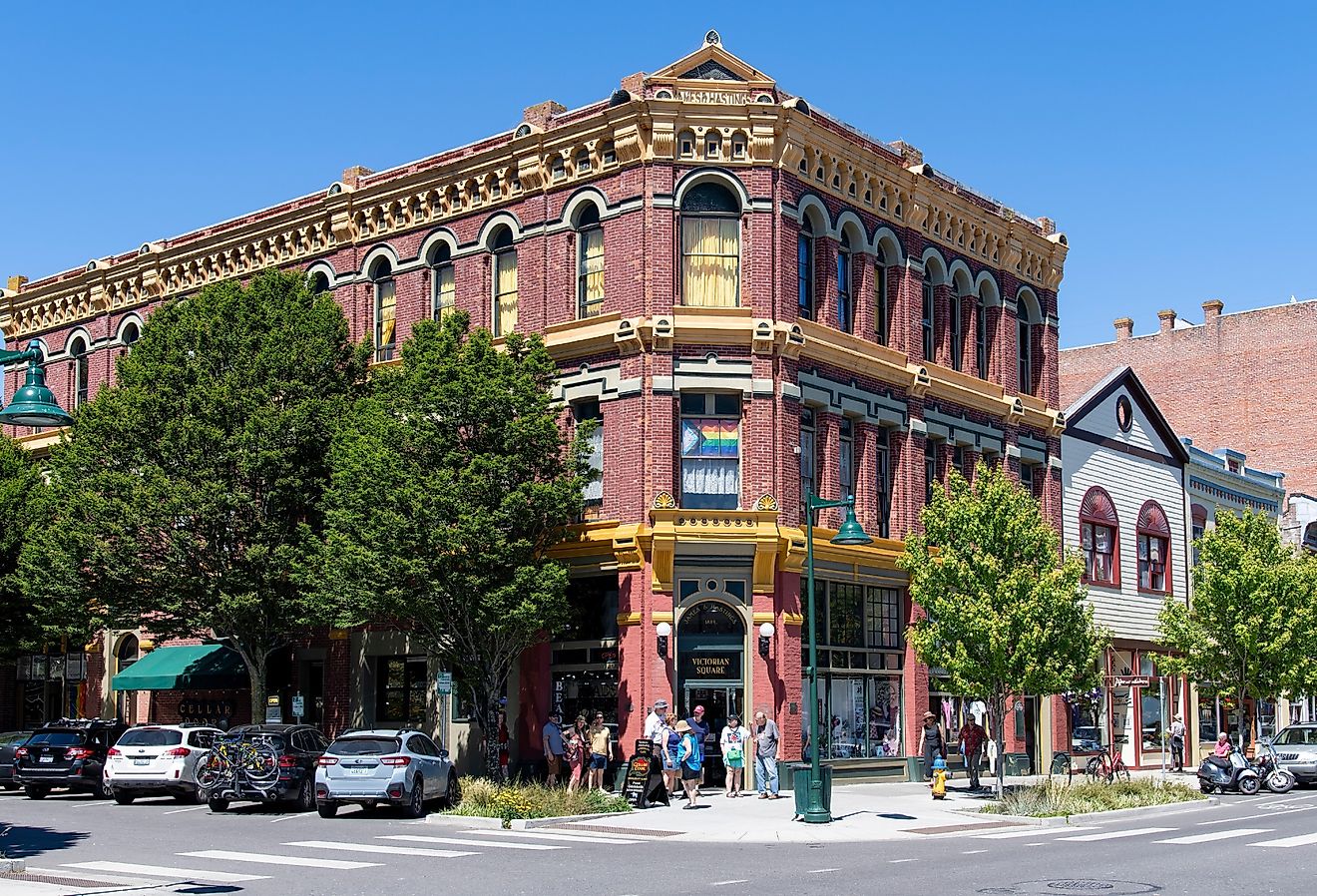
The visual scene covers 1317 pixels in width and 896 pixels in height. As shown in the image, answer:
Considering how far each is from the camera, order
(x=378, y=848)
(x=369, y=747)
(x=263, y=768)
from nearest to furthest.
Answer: (x=378, y=848) < (x=369, y=747) < (x=263, y=768)

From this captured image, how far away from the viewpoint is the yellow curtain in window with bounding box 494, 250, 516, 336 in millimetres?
37875

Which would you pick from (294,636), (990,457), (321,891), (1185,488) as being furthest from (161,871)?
(1185,488)

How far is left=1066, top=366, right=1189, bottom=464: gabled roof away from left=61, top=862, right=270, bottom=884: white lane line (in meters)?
32.5

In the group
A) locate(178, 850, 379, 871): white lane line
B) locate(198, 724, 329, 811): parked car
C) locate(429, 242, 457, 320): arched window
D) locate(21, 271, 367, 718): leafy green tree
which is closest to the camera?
locate(178, 850, 379, 871): white lane line

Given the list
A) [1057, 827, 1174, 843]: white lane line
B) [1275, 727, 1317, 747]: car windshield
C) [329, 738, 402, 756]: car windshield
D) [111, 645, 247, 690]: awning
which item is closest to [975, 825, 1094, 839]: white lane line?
[1057, 827, 1174, 843]: white lane line

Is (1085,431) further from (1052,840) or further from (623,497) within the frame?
(1052,840)

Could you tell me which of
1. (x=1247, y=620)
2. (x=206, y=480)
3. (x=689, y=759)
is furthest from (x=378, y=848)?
(x=1247, y=620)

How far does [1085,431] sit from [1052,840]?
2556 centimetres

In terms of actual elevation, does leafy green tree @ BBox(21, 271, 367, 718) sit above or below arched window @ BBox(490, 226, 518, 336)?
below

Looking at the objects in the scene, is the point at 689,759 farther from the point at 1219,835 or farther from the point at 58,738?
the point at 58,738

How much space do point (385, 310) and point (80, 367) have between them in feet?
44.8

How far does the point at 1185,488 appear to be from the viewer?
51.8 metres

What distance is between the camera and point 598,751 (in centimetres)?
3064

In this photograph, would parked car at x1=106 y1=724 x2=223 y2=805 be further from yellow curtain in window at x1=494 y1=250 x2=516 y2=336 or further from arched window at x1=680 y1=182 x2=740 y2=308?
arched window at x1=680 y1=182 x2=740 y2=308
